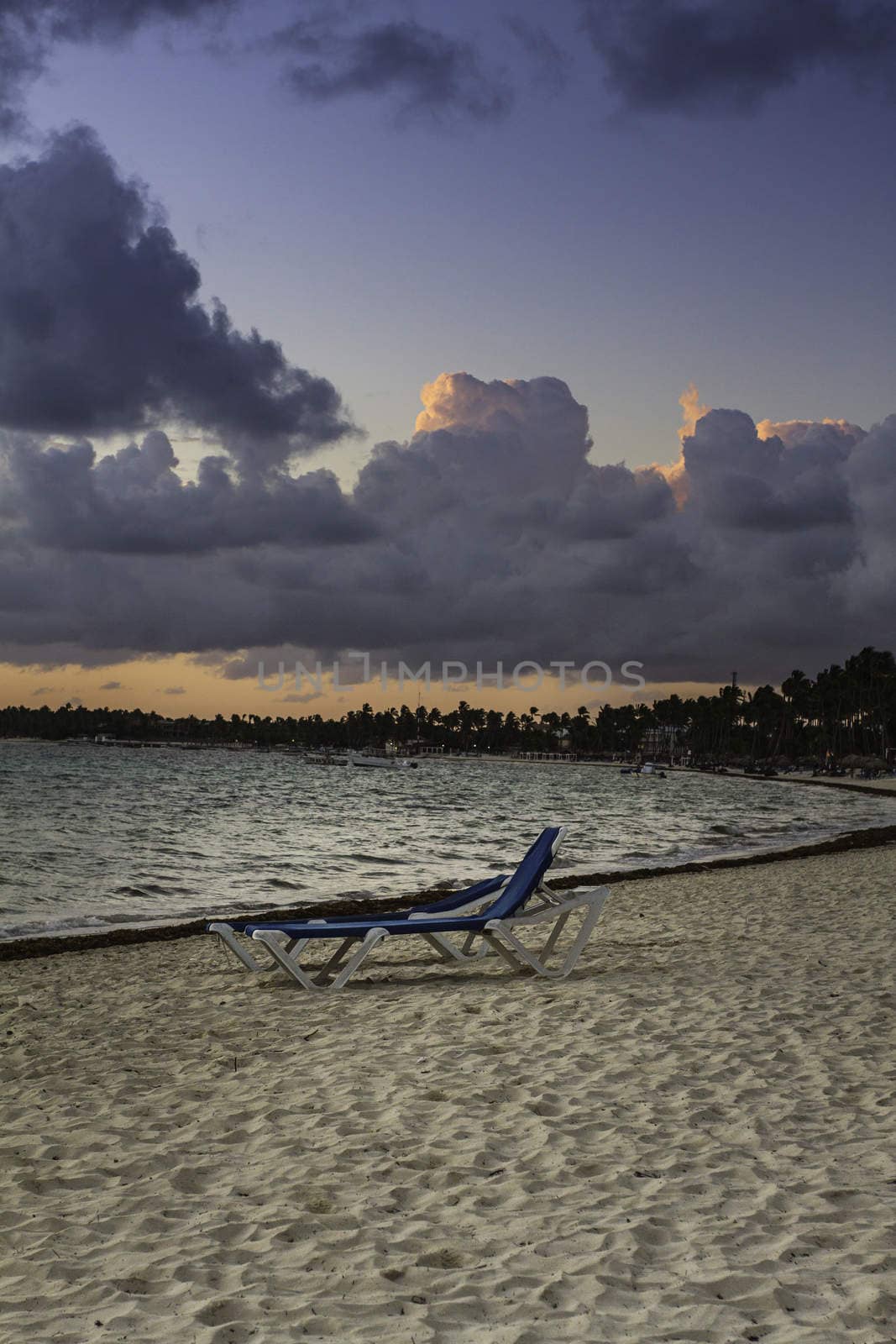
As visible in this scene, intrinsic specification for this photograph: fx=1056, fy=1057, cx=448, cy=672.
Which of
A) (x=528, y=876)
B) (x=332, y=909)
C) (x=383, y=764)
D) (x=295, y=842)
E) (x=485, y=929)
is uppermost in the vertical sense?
(x=528, y=876)

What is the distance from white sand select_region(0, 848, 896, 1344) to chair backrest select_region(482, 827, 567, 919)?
25.7 inches

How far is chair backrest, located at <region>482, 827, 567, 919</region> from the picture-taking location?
30.6 ft

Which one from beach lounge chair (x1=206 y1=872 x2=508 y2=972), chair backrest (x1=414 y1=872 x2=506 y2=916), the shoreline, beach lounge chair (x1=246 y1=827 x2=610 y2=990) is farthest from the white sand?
the shoreline

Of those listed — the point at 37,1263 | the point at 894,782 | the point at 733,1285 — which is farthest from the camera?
the point at 894,782

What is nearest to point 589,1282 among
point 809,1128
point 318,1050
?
point 809,1128

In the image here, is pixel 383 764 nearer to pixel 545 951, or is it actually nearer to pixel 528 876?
pixel 545 951

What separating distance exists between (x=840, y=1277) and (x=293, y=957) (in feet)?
19.9

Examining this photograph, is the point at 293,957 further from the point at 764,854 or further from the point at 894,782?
the point at 894,782

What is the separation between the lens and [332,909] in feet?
54.0

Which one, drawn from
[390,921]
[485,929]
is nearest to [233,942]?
[390,921]

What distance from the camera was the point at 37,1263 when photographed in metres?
4.10

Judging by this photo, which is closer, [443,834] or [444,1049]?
[444,1049]

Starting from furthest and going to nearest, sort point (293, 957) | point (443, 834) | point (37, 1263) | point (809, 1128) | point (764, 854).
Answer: point (443, 834)
point (764, 854)
point (293, 957)
point (809, 1128)
point (37, 1263)

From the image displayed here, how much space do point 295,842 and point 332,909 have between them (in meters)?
16.9
